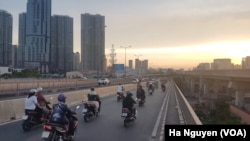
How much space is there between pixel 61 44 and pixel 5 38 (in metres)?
28.3

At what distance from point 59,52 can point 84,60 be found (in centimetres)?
1531

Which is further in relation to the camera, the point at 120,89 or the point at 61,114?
the point at 120,89

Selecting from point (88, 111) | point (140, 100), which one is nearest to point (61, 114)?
point (88, 111)

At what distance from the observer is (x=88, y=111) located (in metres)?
19.9

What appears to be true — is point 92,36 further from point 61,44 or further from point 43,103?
point 43,103

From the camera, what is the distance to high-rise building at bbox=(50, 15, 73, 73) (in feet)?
548

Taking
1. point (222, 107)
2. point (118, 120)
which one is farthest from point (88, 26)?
point (118, 120)

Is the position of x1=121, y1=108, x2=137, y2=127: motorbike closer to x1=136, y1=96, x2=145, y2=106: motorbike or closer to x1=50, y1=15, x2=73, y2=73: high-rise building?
x1=136, y1=96, x2=145, y2=106: motorbike

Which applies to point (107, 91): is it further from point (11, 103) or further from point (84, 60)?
point (84, 60)

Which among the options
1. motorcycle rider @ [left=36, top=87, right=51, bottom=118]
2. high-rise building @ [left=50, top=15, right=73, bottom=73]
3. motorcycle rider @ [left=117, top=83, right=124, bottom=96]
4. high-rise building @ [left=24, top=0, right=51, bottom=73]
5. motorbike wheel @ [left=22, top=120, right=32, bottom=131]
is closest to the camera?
motorbike wheel @ [left=22, top=120, right=32, bottom=131]

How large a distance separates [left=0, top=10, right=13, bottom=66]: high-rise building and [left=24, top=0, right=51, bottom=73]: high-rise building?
6.09 m

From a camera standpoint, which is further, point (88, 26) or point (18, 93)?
point (88, 26)

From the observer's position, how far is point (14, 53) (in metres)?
165

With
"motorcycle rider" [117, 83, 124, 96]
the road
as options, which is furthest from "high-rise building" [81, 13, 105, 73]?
the road
